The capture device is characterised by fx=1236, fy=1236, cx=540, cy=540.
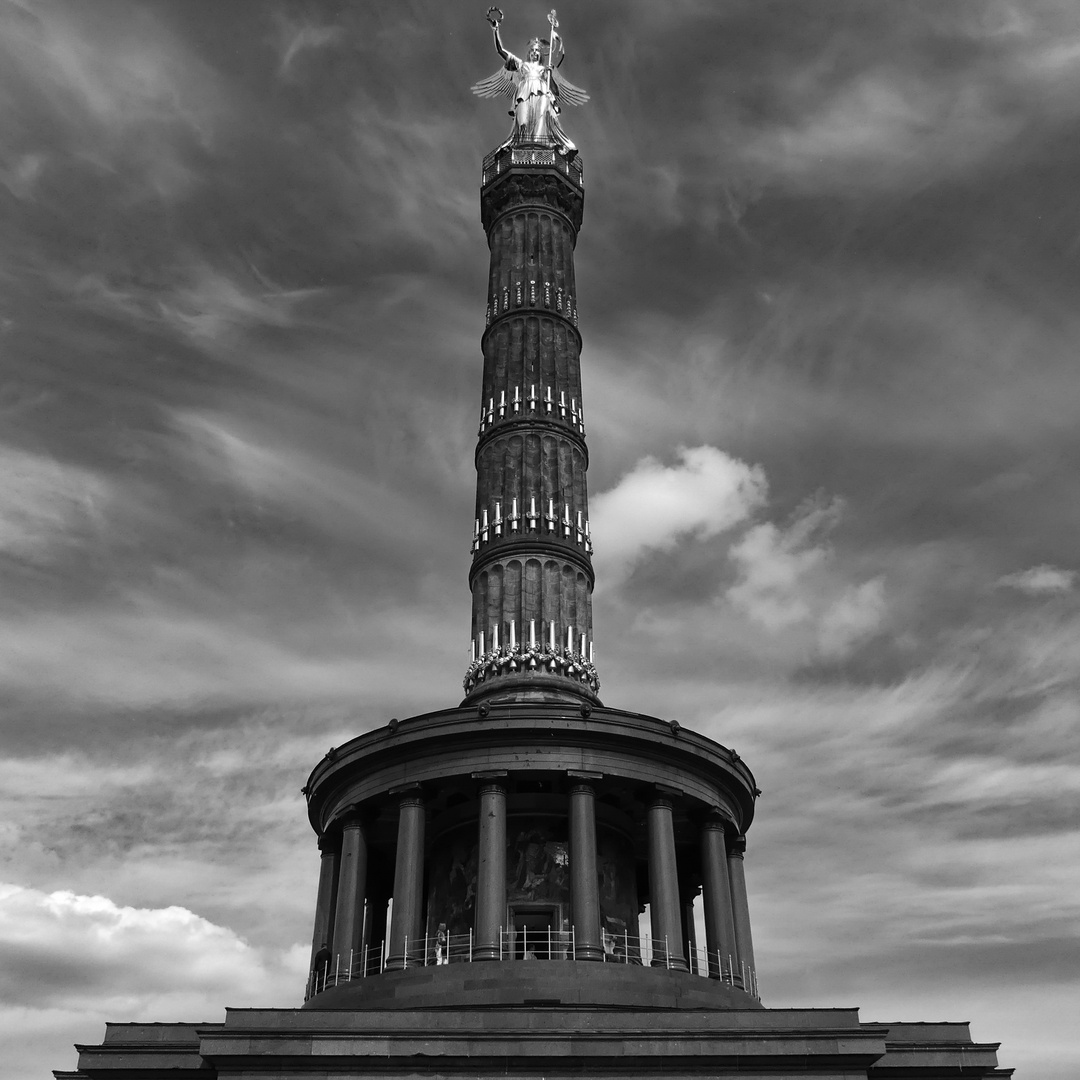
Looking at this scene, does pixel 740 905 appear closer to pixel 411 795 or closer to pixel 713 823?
pixel 713 823

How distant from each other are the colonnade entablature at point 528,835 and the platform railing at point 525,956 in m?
0.05

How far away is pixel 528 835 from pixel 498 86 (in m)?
33.1

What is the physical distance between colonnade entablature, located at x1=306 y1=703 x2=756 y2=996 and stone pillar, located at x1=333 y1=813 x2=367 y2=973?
45 mm

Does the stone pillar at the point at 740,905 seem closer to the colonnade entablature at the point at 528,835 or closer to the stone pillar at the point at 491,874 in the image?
the colonnade entablature at the point at 528,835

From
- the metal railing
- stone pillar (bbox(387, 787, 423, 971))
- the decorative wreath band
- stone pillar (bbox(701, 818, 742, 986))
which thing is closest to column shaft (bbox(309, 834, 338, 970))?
stone pillar (bbox(387, 787, 423, 971))

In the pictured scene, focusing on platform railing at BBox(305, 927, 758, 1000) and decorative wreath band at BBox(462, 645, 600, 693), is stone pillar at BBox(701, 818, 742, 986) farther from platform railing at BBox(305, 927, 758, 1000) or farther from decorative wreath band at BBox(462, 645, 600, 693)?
decorative wreath band at BBox(462, 645, 600, 693)

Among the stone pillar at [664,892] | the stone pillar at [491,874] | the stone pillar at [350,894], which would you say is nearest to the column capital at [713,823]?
the stone pillar at [664,892]

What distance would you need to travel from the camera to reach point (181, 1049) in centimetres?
2769

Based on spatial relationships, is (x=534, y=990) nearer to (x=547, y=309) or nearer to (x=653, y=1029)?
(x=653, y=1029)

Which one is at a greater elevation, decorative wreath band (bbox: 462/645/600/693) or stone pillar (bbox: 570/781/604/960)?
decorative wreath band (bbox: 462/645/600/693)

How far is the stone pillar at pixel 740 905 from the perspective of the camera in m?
34.7

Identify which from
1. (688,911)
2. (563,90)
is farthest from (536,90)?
(688,911)

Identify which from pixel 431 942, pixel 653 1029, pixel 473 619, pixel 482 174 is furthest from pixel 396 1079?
pixel 482 174

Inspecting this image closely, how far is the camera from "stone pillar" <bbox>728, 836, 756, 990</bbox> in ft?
114
